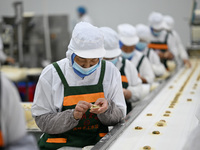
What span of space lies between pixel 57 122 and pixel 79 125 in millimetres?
177

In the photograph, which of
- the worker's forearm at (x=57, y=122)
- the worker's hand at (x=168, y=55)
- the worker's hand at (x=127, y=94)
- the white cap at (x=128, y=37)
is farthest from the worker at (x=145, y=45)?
the worker's forearm at (x=57, y=122)

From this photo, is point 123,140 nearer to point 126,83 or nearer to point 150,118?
point 150,118

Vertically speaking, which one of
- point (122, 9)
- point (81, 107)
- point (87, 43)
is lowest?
point (81, 107)

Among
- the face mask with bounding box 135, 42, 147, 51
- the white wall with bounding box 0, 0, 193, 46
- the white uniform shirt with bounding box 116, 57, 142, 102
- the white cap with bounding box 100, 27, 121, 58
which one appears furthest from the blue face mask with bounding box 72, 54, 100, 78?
the white wall with bounding box 0, 0, 193, 46

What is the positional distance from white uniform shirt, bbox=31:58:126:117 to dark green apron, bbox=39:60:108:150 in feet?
0.11

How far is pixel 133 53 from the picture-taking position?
3629 millimetres

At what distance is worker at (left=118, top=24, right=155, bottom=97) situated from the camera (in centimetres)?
350

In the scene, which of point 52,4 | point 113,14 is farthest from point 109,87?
point 52,4

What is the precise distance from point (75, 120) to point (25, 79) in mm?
4392

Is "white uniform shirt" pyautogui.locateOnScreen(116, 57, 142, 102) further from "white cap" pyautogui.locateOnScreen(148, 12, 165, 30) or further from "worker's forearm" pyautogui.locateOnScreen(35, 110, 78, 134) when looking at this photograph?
"white cap" pyautogui.locateOnScreen(148, 12, 165, 30)

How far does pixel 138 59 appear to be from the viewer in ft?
12.3

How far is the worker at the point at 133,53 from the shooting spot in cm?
350

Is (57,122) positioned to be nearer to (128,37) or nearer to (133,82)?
(133,82)

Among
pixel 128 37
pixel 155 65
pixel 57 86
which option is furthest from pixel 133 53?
pixel 57 86
